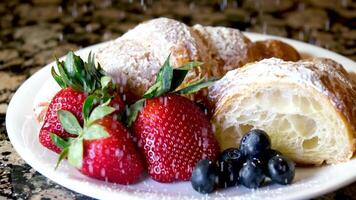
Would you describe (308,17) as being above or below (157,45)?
below

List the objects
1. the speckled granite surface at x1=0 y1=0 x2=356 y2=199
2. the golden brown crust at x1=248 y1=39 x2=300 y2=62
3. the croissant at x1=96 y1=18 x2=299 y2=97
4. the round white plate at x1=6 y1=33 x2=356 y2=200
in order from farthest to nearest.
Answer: the speckled granite surface at x1=0 y1=0 x2=356 y2=199, the golden brown crust at x1=248 y1=39 x2=300 y2=62, the croissant at x1=96 y1=18 x2=299 y2=97, the round white plate at x1=6 y1=33 x2=356 y2=200

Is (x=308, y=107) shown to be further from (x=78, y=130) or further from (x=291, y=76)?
(x=78, y=130)

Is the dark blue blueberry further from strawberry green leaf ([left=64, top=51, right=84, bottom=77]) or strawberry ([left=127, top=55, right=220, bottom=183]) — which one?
strawberry green leaf ([left=64, top=51, right=84, bottom=77])

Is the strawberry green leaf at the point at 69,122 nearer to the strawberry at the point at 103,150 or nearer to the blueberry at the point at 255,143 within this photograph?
the strawberry at the point at 103,150

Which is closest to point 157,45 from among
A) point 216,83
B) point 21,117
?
point 216,83

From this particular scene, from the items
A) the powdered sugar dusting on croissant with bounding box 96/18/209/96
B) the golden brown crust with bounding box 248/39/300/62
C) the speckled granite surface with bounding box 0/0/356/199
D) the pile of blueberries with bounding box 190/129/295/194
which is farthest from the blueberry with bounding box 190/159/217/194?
the speckled granite surface with bounding box 0/0/356/199

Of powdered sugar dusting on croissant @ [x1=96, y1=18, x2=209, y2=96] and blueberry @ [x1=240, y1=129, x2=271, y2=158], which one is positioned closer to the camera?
blueberry @ [x1=240, y1=129, x2=271, y2=158]
